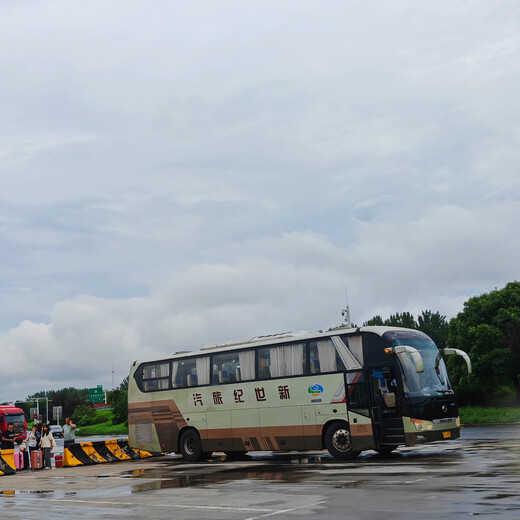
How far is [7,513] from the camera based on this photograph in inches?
476

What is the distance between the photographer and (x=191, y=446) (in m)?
23.2

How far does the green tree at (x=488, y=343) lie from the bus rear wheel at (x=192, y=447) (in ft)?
73.0

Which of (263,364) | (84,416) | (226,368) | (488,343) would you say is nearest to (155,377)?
(226,368)

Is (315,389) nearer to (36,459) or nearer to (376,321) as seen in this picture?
(36,459)

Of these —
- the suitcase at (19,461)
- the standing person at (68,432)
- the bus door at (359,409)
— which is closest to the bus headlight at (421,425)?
the bus door at (359,409)

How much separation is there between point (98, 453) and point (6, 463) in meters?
3.42

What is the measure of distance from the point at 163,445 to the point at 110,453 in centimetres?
276

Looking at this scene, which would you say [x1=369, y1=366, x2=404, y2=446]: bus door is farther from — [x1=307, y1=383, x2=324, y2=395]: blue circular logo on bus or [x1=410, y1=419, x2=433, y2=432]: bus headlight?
[x1=307, y1=383, x2=324, y2=395]: blue circular logo on bus

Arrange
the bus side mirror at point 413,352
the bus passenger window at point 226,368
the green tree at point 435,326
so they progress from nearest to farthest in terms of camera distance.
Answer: the bus side mirror at point 413,352, the bus passenger window at point 226,368, the green tree at point 435,326

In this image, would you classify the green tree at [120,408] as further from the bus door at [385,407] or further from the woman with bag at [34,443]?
the bus door at [385,407]

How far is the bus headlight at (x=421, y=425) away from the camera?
1802cm

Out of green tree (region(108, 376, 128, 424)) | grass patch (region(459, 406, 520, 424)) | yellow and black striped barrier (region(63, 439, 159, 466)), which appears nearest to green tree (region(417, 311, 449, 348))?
grass patch (region(459, 406, 520, 424))

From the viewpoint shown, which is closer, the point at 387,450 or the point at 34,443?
the point at 387,450

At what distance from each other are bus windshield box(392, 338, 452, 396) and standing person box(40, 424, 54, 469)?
12168mm
